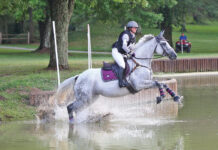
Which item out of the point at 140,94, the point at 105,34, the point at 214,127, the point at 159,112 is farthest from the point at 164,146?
the point at 105,34

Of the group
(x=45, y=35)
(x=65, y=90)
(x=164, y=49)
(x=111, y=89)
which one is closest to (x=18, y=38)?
(x=45, y=35)

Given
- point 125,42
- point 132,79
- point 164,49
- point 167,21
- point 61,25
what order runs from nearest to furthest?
point 125,42 < point 132,79 < point 164,49 < point 61,25 < point 167,21

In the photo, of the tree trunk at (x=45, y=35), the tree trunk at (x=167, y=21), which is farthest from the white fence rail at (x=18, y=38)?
the tree trunk at (x=167, y=21)

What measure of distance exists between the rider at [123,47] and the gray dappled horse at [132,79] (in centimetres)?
16

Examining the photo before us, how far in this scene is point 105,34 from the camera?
2880 centimetres

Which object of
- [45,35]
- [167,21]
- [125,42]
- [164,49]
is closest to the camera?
[125,42]

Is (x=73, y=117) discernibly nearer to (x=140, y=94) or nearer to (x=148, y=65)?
(x=148, y=65)

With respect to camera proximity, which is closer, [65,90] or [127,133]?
[127,133]

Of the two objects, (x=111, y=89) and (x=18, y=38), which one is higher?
(x=111, y=89)

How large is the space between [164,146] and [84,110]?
13.7 ft

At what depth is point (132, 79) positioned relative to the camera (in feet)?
46.8

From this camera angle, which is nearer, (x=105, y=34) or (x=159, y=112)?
(x=159, y=112)

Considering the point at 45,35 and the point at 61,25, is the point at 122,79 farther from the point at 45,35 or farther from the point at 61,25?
the point at 45,35

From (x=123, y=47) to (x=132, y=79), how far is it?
2.82 feet
